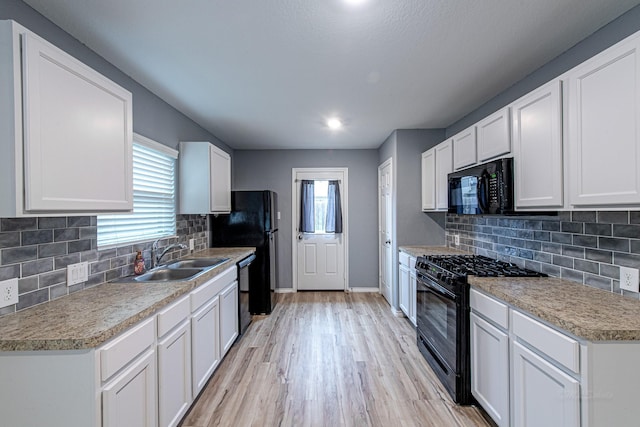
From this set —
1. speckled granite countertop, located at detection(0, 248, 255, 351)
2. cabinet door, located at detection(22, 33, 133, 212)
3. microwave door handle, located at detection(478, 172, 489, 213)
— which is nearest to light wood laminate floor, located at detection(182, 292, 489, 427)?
speckled granite countertop, located at detection(0, 248, 255, 351)

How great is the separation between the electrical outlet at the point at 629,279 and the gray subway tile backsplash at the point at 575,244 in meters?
0.02

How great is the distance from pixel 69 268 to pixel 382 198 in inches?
150

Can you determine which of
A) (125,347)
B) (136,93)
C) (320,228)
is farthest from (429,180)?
(125,347)

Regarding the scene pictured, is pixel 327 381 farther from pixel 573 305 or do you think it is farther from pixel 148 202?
pixel 148 202

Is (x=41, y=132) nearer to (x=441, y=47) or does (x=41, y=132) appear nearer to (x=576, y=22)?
(x=441, y=47)

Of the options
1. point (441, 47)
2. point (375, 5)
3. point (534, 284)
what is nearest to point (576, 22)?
point (441, 47)

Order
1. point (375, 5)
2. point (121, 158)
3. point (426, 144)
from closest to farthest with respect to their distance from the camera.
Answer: point (375, 5)
point (121, 158)
point (426, 144)

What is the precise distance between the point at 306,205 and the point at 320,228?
0.46m

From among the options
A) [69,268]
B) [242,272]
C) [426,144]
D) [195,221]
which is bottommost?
[242,272]

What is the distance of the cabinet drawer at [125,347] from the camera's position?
1166 millimetres

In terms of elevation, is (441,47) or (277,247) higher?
(441,47)

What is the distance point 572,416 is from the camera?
1.23m

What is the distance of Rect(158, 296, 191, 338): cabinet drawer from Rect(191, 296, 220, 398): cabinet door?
15cm

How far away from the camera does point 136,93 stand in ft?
7.70
